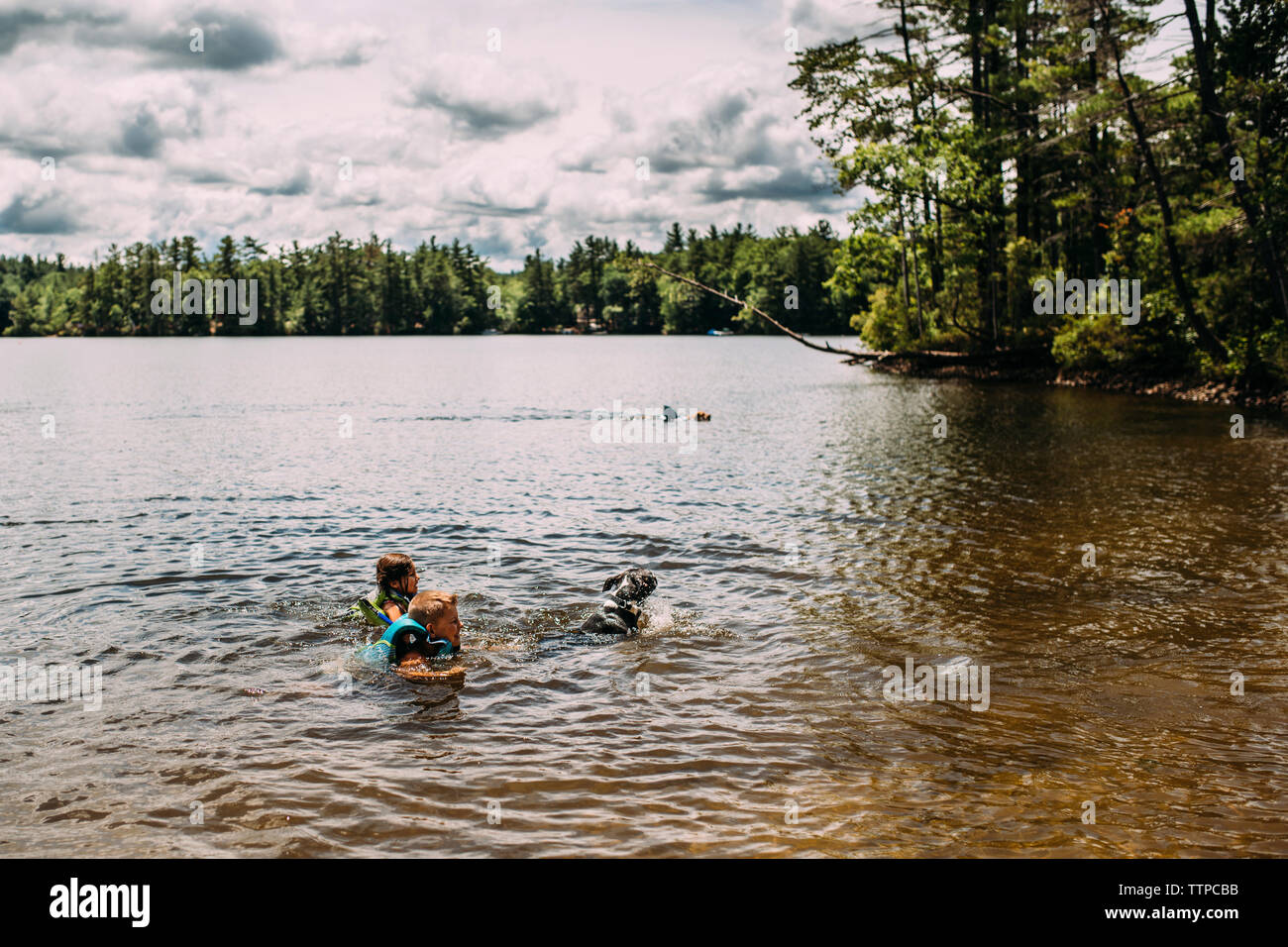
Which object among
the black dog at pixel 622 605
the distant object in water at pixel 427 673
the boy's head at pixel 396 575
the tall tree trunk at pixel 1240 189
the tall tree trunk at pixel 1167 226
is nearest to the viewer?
the distant object in water at pixel 427 673

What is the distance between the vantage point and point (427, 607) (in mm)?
10438

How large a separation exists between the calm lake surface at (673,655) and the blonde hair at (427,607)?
2.67ft

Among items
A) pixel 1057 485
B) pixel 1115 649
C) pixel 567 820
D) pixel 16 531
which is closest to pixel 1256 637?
pixel 1115 649

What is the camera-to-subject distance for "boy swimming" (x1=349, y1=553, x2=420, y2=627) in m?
10.9

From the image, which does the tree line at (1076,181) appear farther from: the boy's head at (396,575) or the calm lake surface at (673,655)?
the boy's head at (396,575)

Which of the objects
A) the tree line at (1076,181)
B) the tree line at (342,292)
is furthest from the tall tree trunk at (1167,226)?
the tree line at (342,292)

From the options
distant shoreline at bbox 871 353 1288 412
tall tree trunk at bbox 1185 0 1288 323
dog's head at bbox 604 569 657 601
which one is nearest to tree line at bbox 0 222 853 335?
distant shoreline at bbox 871 353 1288 412

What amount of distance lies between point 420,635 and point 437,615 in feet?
0.93

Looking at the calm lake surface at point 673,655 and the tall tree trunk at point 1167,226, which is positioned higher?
the tall tree trunk at point 1167,226

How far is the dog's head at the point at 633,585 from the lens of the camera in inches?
478

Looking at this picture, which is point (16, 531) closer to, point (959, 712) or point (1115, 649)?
point (959, 712)

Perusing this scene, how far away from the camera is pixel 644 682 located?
32.8ft

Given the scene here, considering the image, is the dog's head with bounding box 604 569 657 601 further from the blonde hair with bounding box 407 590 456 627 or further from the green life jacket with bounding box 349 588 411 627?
the green life jacket with bounding box 349 588 411 627

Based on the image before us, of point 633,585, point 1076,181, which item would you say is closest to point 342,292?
point 1076,181
